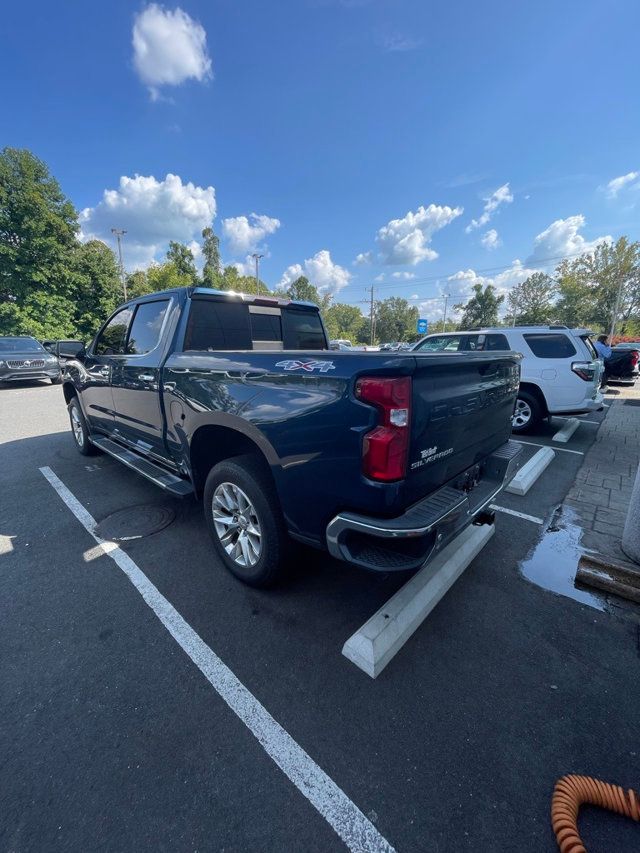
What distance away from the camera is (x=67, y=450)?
19.2ft

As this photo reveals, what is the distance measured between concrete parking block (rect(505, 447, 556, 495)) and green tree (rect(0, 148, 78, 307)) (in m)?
27.4

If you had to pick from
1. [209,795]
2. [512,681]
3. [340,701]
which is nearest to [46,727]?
[209,795]

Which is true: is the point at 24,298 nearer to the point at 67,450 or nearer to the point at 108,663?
the point at 67,450

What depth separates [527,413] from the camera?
21.8 feet

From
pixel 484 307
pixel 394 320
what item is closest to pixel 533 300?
pixel 484 307

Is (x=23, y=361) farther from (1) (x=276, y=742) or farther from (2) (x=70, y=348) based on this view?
(1) (x=276, y=742)

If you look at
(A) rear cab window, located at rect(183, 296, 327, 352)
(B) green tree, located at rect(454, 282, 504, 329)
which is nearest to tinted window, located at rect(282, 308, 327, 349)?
(A) rear cab window, located at rect(183, 296, 327, 352)

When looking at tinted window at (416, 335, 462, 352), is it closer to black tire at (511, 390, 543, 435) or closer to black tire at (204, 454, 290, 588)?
black tire at (511, 390, 543, 435)

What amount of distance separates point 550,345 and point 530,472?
288 centimetres

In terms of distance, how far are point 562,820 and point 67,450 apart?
269 inches

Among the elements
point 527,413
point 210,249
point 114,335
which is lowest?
point 527,413

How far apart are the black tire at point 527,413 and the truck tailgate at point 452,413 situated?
447cm

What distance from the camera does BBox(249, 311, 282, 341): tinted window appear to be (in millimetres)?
3605

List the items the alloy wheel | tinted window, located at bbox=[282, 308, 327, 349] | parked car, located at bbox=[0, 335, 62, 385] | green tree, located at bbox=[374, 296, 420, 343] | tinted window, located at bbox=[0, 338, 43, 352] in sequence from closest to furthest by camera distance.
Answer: the alloy wheel
tinted window, located at bbox=[282, 308, 327, 349]
parked car, located at bbox=[0, 335, 62, 385]
tinted window, located at bbox=[0, 338, 43, 352]
green tree, located at bbox=[374, 296, 420, 343]
